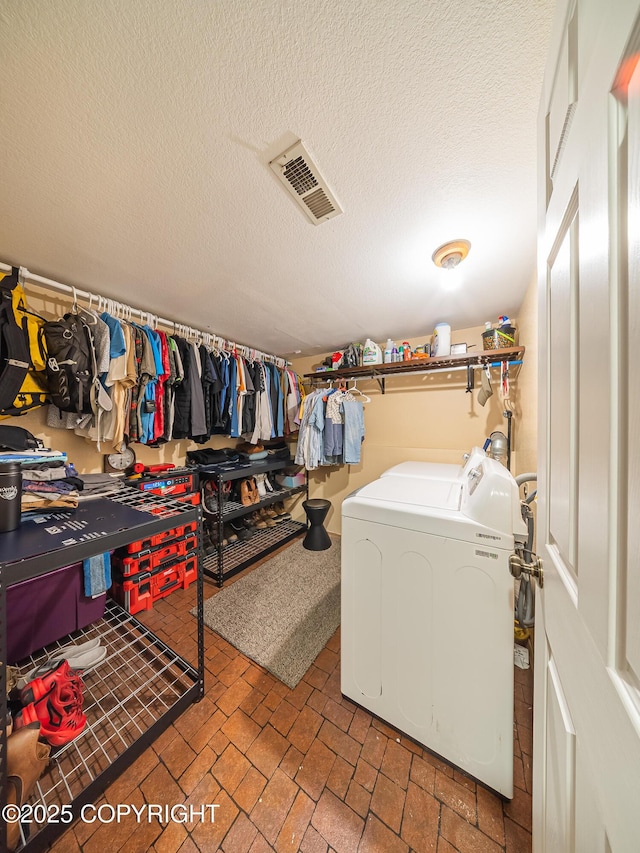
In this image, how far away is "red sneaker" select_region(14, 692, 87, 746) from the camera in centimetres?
102

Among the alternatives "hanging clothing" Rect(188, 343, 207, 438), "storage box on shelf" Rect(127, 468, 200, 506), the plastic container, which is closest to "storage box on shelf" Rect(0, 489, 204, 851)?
"storage box on shelf" Rect(127, 468, 200, 506)

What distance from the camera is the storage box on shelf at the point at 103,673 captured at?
0.81 m

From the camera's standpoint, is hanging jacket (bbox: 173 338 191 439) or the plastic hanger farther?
the plastic hanger

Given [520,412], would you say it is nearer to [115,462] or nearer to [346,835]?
[346,835]

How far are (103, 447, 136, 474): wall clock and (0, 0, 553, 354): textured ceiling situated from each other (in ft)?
4.21

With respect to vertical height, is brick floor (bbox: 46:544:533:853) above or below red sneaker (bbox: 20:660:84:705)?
below

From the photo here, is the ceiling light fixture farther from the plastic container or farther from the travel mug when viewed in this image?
the travel mug

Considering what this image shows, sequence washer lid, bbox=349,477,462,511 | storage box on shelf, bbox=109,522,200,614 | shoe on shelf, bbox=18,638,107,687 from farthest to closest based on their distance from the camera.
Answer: storage box on shelf, bbox=109,522,200,614
shoe on shelf, bbox=18,638,107,687
washer lid, bbox=349,477,462,511

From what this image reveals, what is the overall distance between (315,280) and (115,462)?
6.85 feet

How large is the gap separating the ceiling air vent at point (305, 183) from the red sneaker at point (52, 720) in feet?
7.57

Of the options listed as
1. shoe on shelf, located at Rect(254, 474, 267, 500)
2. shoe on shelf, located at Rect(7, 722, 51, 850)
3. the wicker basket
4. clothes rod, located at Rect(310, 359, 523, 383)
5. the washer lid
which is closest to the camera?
shoe on shelf, located at Rect(7, 722, 51, 850)

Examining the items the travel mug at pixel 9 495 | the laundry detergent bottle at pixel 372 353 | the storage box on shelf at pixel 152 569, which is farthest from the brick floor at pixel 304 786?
the laundry detergent bottle at pixel 372 353

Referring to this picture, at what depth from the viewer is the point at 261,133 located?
0.90 metres

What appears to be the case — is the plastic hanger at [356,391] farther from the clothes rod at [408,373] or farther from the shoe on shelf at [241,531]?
the shoe on shelf at [241,531]
